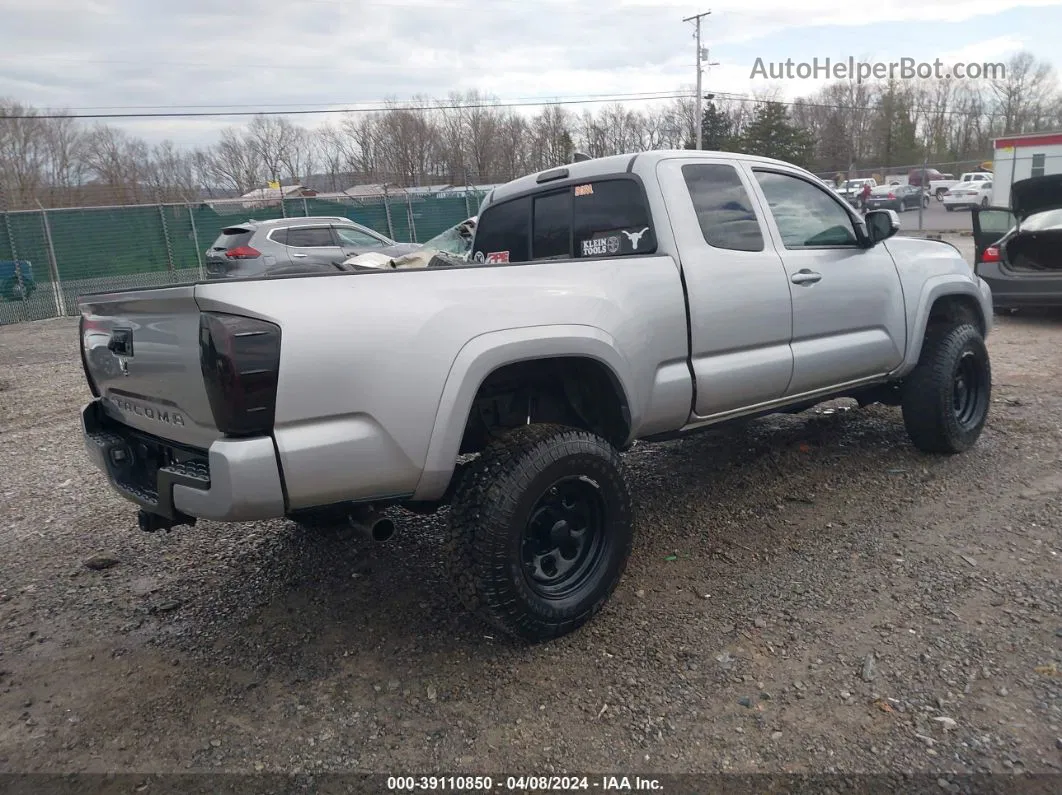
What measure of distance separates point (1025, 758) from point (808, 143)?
4734 centimetres

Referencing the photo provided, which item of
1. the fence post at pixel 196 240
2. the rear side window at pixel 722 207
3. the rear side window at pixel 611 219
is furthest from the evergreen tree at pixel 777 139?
the rear side window at pixel 611 219

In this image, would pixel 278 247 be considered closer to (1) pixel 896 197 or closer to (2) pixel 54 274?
(2) pixel 54 274

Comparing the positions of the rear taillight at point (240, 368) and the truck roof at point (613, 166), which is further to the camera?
the truck roof at point (613, 166)

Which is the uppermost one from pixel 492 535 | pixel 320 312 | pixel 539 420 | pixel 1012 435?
pixel 320 312

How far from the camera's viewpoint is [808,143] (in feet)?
147

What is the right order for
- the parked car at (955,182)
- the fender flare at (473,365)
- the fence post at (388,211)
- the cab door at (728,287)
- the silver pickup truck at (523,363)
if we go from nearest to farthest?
the silver pickup truck at (523,363) → the fender flare at (473,365) → the cab door at (728,287) → the fence post at (388,211) → the parked car at (955,182)

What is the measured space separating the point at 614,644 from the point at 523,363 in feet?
3.87

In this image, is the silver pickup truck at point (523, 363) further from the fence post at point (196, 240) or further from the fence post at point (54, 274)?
the fence post at point (196, 240)

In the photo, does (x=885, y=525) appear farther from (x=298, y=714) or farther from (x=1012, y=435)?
(x=298, y=714)

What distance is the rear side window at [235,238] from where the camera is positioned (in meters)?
14.5

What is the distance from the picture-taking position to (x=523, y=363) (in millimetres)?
3100

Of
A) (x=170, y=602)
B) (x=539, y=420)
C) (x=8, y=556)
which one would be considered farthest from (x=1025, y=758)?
(x=8, y=556)

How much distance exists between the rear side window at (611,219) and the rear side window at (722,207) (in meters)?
0.27

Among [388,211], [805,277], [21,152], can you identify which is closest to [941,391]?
[805,277]
